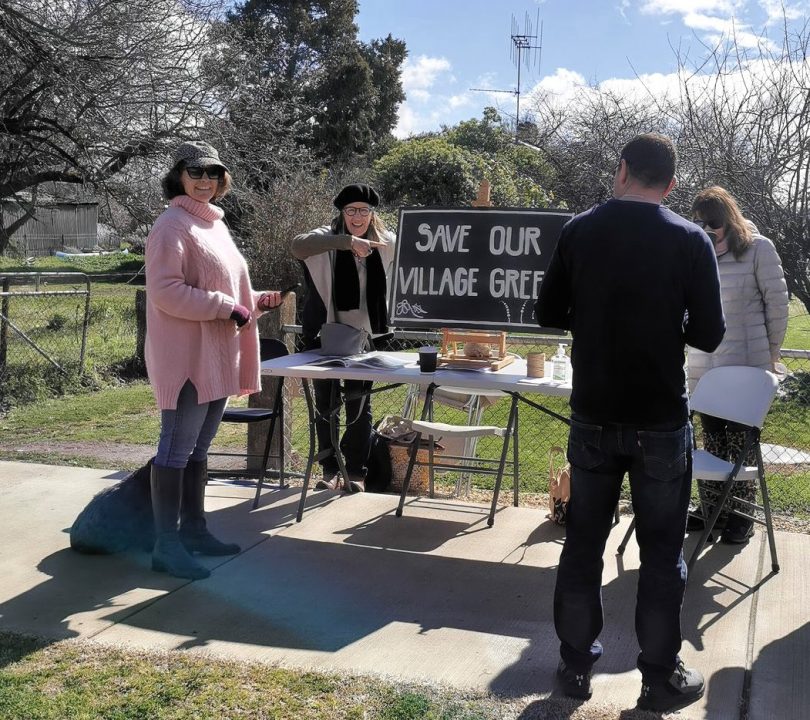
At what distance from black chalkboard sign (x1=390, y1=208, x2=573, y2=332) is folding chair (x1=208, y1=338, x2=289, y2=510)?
0.87 metres

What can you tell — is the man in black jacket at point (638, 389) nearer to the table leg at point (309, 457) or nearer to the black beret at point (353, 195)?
A: the table leg at point (309, 457)

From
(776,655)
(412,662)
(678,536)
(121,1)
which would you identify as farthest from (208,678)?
(121,1)

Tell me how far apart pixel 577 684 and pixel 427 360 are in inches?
89.6

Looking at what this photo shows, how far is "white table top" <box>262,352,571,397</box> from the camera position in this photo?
481cm

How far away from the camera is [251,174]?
13336 mm

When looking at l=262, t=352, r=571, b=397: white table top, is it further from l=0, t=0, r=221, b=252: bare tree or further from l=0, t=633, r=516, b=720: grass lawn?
l=0, t=0, r=221, b=252: bare tree

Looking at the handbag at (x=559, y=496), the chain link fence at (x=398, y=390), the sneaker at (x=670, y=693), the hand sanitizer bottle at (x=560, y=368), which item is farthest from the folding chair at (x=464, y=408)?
the sneaker at (x=670, y=693)

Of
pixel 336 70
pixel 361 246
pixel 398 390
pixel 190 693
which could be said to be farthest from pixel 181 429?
pixel 336 70

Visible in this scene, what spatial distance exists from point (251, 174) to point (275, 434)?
7833mm

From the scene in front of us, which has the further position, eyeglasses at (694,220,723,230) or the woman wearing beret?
the woman wearing beret

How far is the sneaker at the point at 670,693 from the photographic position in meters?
3.14

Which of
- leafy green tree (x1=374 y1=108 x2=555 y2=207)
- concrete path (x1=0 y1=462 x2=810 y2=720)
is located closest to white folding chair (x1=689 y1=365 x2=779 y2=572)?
concrete path (x1=0 y1=462 x2=810 y2=720)

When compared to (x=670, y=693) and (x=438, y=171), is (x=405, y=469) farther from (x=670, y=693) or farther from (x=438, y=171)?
(x=438, y=171)

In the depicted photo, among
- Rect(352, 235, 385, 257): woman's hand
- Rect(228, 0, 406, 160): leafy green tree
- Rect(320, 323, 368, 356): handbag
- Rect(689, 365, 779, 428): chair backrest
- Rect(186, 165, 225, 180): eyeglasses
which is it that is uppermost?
Rect(228, 0, 406, 160): leafy green tree
